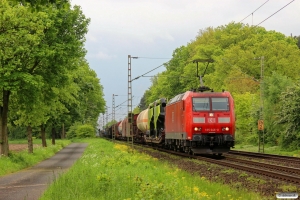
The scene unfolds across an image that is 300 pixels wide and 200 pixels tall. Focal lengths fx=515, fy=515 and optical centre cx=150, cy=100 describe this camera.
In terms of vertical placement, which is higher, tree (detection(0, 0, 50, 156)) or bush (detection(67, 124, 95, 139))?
tree (detection(0, 0, 50, 156))

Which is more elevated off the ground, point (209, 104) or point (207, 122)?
point (209, 104)

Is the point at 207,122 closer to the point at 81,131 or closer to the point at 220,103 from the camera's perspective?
the point at 220,103

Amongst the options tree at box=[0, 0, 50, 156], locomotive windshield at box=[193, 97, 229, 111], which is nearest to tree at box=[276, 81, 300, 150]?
locomotive windshield at box=[193, 97, 229, 111]

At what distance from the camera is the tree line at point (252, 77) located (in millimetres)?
37475

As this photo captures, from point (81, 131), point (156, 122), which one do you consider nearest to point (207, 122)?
point (156, 122)

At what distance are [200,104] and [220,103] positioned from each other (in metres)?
1.08

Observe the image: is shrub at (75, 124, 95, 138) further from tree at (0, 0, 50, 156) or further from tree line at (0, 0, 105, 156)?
tree at (0, 0, 50, 156)

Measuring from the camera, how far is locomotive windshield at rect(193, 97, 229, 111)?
2709 cm

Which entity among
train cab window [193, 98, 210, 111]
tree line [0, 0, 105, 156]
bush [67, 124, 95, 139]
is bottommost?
bush [67, 124, 95, 139]

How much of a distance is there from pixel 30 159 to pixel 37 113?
3.84m

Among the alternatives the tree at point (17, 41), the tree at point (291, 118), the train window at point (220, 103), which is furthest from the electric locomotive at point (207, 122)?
the tree at point (291, 118)

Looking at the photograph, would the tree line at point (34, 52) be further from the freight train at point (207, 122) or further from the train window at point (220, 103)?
the train window at point (220, 103)

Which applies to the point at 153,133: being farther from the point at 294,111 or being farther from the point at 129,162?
the point at 129,162

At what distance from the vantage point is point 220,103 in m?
27.3
